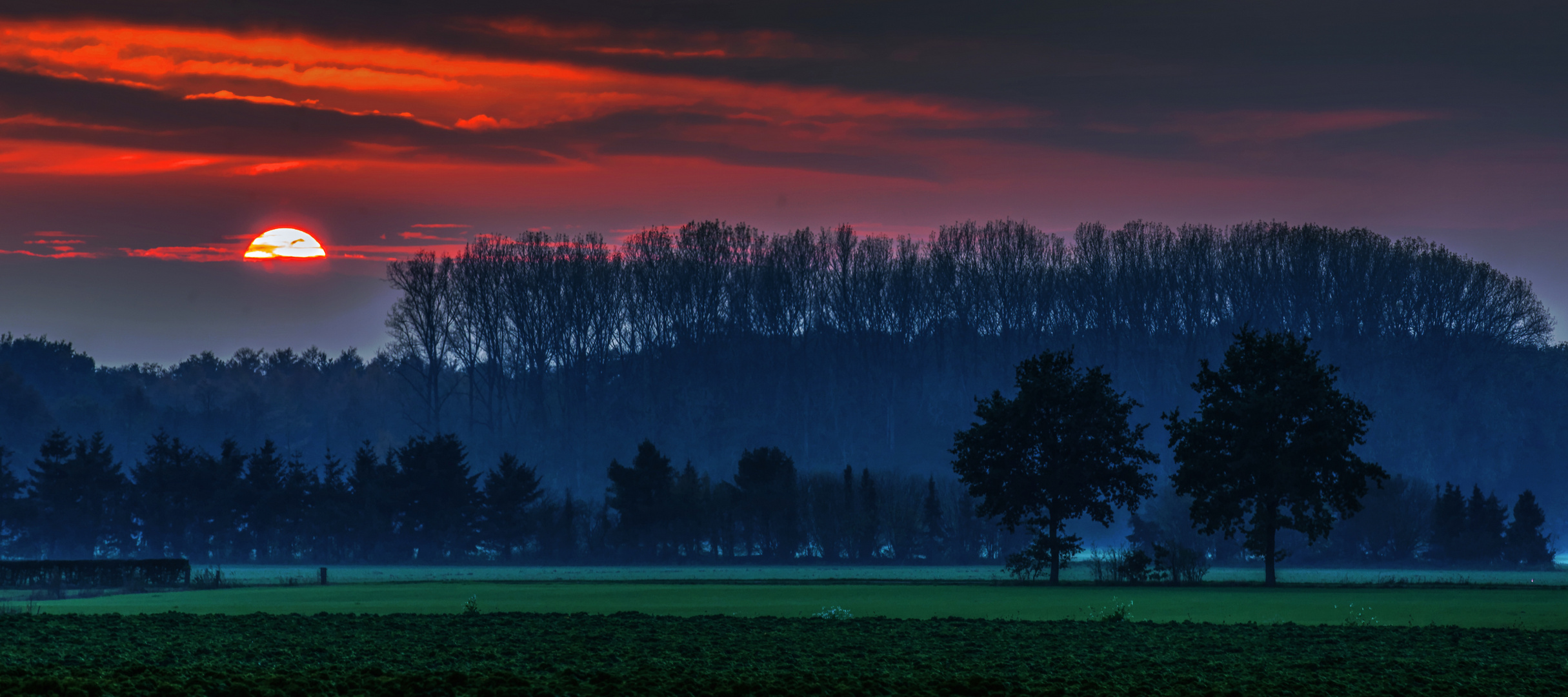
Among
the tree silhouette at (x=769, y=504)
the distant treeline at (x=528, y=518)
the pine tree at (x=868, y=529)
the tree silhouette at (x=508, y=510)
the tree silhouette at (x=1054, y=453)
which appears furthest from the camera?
the tree silhouette at (x=508, y=510)

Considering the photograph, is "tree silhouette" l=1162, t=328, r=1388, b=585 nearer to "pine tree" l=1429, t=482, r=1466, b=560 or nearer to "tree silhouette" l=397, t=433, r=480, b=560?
"pine tree" l=1429, t=482, r=1466, b=560

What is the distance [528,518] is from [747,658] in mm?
63591

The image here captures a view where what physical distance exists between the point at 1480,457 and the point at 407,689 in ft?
388

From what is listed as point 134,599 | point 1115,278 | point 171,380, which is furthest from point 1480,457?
point 171,380

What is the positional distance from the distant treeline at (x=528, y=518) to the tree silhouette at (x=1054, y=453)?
763 inches

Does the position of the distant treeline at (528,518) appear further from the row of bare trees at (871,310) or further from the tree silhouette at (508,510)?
the row of bare trees at (871,310)

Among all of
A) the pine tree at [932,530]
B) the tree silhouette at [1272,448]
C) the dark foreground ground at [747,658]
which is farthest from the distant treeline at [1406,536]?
the dark foreground ground at [747,658]

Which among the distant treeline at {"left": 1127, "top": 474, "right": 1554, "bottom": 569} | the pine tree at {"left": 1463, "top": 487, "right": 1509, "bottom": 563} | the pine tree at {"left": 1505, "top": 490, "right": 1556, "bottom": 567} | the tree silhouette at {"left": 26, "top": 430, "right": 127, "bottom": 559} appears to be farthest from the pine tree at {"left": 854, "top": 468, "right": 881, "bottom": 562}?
the tree silhouette at {"left": 26, "top": 430, "right": 127, "bottom": 559}

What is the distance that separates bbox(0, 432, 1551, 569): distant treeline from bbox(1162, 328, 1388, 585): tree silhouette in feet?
69.4

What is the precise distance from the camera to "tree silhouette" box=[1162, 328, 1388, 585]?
55375 mm

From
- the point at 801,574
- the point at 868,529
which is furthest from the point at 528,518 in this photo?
the point at 801,574

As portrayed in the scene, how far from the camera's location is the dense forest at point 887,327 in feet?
424

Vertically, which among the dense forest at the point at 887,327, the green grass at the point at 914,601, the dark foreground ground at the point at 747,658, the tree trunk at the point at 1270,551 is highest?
the dense forest at the point at 887,327

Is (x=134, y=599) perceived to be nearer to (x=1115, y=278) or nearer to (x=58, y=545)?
(x=58, y=545)
